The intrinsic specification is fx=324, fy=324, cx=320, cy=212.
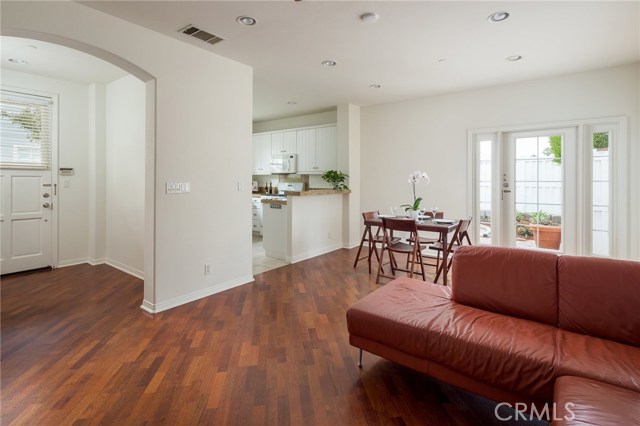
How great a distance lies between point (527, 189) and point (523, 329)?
3.69m

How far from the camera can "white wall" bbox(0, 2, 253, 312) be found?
2.78 m

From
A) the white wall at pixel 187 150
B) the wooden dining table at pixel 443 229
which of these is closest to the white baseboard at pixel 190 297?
the white wall at pixel 187 150

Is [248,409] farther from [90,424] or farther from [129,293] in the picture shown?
[129,293]

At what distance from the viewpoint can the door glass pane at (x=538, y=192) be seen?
4.53 metres

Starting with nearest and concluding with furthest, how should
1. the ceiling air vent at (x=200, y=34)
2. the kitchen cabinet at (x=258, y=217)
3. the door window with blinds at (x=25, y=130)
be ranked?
1. the ceiling air vent at (x=200, y=34)
2. the door window with blinds at (x=25, y=130)
3. the kitchen cabinet at (x=258, y=217)

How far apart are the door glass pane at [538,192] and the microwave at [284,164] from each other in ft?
13.6

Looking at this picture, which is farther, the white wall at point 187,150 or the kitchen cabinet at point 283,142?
the kitchen cabinet at point 283,142

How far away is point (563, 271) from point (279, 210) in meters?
3.93

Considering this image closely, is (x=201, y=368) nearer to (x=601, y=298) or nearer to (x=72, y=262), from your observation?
(x=601, y=298)

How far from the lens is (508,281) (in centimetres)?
200

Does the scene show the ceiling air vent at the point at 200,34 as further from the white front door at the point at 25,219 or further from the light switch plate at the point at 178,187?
the white front door at the point at 25,219

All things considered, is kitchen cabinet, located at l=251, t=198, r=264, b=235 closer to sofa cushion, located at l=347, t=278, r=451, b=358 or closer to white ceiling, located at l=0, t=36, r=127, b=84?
white ceiling, located at l=0, t=36, r=127, b=84

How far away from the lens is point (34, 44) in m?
3.40

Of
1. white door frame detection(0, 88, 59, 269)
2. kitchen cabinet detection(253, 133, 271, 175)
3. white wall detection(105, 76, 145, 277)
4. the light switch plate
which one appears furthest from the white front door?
kitchen cabinet detection(253, 133, 271, 175)
